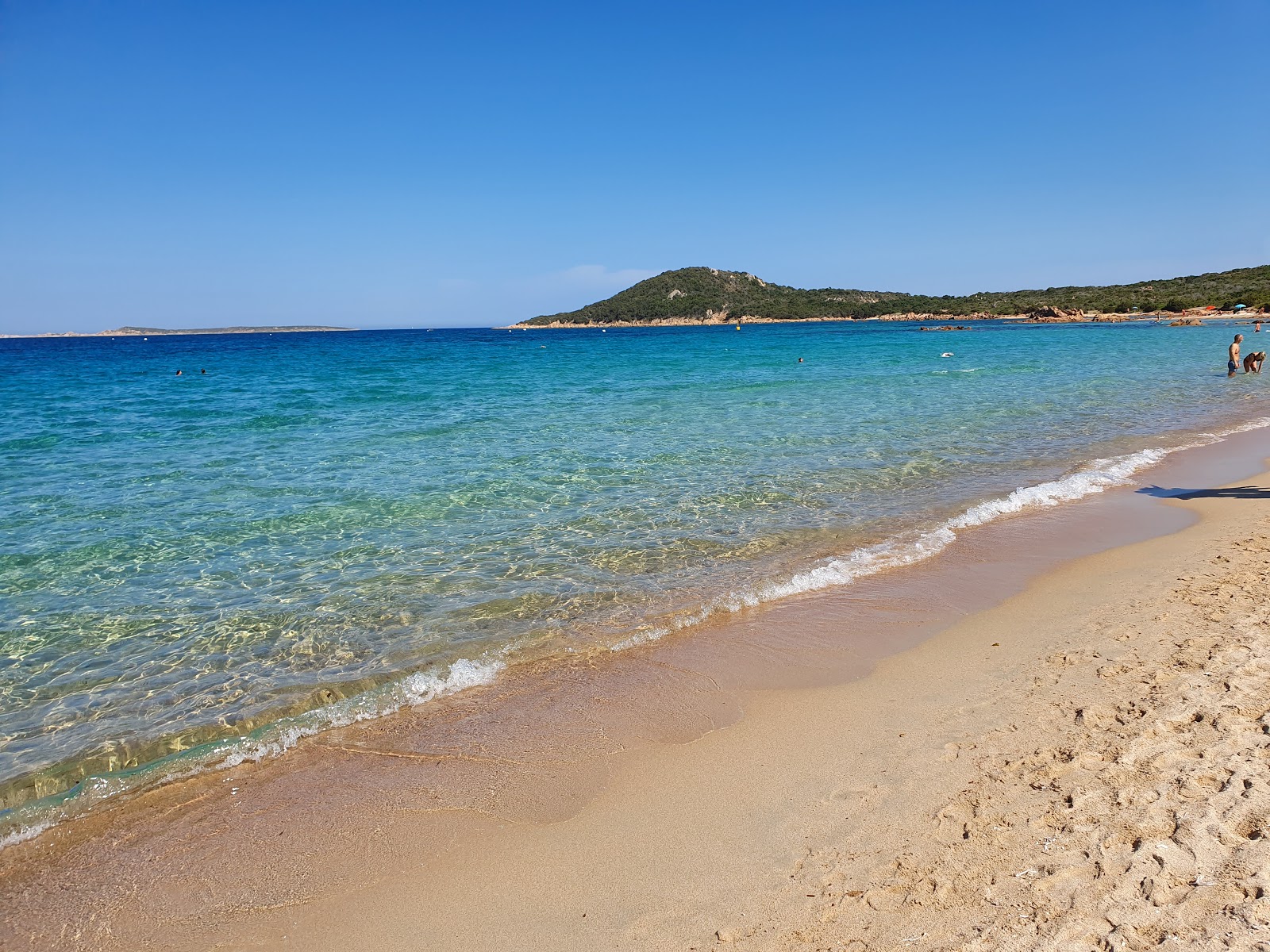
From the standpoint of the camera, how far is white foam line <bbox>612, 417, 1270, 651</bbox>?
738 centimetres

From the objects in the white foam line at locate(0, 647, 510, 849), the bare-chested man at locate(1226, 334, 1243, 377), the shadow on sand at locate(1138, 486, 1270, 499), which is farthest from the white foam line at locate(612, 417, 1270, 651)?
the bare-chested man at locate(1226, 334, 1243, 377)

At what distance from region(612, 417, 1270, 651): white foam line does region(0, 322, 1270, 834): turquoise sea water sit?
51 millimetres

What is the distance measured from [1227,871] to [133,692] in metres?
7.30

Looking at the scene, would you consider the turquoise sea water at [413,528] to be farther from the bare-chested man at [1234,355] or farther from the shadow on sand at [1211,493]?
the bare-chested man at [1234,355]

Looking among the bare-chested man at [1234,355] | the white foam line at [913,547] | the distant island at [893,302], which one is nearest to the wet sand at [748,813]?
the white foam line at [913,547]

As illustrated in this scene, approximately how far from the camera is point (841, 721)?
16.8 feet

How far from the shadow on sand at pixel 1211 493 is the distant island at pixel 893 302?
83.1m

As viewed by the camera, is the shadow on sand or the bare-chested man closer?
the shadow on sand

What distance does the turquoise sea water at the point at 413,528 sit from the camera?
5.93m

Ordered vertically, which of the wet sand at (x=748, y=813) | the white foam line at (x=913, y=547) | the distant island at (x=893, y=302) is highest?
the distant island at (x=893, y=302)

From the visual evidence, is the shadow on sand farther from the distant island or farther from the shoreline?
the distant island

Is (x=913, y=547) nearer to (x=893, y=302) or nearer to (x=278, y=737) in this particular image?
(x=278, y=737)

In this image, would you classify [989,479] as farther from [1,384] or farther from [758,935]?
[1,384]

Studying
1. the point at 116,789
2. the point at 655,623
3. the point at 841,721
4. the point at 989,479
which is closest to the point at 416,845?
the point at 116,789
